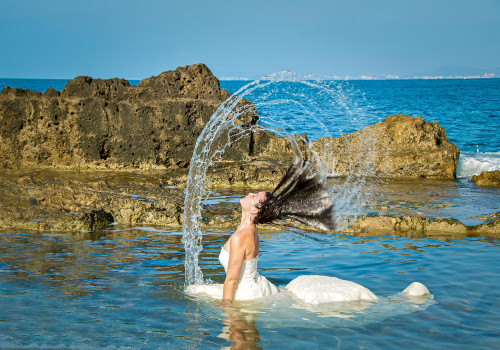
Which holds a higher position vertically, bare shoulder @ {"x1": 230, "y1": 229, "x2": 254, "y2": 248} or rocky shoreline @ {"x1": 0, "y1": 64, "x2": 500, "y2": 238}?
rocky shoreline @ {"x1": 0, "y1": 64, "x2": 500, "y2": 238}

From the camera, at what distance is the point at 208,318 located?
5789 millimetres

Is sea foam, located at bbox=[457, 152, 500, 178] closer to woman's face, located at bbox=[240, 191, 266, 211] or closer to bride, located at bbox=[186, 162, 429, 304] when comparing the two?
bride, located at bbox=[186, 162, 429, 304]

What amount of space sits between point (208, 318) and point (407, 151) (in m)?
13.1

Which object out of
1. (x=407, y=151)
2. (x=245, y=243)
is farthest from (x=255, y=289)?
(x=407, y=151)

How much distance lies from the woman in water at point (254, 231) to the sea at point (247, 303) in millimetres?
155

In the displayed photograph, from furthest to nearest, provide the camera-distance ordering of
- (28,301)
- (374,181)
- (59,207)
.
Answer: (374,181)
(59,207)
(28,301)

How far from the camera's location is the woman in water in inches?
236

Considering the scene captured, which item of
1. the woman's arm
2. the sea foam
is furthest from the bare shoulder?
the sea foam

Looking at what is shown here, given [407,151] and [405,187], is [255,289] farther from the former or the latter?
[407,151]

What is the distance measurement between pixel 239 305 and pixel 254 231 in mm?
856

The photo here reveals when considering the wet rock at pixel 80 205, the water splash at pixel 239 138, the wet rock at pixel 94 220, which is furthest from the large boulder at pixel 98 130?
the wet rock at pixel 94 220

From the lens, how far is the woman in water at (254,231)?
5.99 meters

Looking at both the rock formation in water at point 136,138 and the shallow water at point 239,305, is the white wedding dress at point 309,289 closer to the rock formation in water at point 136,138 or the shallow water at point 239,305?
the shallow water at point 239,305

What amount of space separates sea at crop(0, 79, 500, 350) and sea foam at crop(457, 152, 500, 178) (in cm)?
794
